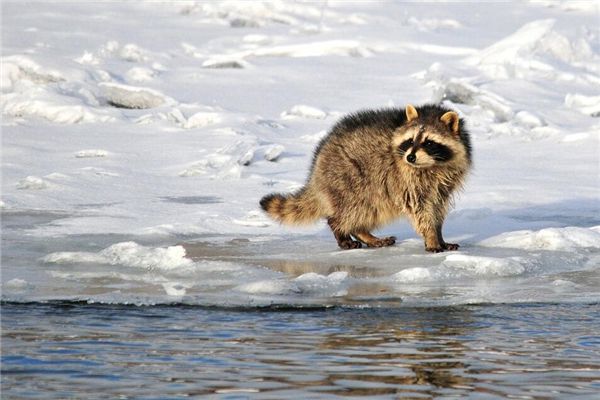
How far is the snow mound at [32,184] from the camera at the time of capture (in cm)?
1023

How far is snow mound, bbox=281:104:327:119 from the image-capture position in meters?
14.5

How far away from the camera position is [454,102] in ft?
50.0

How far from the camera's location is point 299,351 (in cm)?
511

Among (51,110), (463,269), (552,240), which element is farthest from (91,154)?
(463,269)

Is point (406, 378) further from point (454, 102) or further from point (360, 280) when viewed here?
point (454, 102)

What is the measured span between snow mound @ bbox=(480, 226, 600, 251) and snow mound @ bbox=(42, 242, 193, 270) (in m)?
2.41

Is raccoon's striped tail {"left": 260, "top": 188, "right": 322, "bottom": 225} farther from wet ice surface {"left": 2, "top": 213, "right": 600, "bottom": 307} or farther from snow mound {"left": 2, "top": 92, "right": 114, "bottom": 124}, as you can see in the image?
snow mound {"left": 2, "top": 92, "right": 114, "bottom": 124}

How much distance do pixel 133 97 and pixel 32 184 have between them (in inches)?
189

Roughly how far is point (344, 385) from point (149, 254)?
10.4 feet

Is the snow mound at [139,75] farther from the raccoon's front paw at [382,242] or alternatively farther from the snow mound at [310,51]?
the raccoon's front paw at [382,242]

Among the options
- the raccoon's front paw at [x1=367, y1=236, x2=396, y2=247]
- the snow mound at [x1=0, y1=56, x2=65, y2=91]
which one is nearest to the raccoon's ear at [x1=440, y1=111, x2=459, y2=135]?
the raccoon's front paw at [x1=367, y1=236, x2=396, y2=247]

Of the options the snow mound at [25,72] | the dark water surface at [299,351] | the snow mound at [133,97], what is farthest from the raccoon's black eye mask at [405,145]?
the snow mound at [25,72]

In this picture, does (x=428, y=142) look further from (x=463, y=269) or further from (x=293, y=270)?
(x=293, y=270)

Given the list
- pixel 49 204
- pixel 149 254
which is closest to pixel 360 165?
pixel 149 254
